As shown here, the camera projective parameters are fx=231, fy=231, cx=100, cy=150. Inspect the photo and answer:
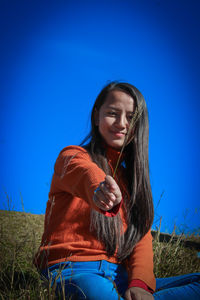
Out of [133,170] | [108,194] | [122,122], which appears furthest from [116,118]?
[108,194]

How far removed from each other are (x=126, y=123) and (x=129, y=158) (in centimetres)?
40

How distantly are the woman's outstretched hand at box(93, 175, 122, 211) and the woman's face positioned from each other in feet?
3.21

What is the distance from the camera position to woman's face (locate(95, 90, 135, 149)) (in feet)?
5.97

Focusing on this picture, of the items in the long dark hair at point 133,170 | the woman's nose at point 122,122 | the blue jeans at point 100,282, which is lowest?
the blue jeans at point 100,282

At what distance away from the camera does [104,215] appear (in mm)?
1173

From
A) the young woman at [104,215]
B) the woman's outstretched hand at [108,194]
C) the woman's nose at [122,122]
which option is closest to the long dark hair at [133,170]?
the young woman at [104,215]

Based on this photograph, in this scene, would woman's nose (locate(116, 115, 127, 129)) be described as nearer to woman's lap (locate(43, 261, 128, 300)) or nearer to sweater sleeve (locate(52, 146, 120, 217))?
sweater sleeve (locate(52, 146, 120, 217))

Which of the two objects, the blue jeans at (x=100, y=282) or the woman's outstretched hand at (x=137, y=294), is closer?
the blue jeans at (x=100, y=282)

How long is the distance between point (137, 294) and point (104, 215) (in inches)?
21.8

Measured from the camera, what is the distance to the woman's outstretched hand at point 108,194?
831 mm

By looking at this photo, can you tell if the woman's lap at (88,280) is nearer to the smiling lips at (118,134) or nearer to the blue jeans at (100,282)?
the blue jeans at (100,282)

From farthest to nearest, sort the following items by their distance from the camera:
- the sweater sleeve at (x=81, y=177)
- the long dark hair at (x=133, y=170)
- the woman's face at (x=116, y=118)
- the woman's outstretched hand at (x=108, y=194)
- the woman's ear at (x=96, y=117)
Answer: the woman's ear at (x=96, y=117) < the woman's face at (x=116, y=118) < the long dark hair at (x=133, y=170) < the sweater sleeve at (x=81, y=177) < the woman's outstretched hand at (x=108, y=194)

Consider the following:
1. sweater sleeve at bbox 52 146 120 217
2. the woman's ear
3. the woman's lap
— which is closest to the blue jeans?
the woman's lap

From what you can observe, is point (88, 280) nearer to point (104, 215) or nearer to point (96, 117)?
point (104, 215)
